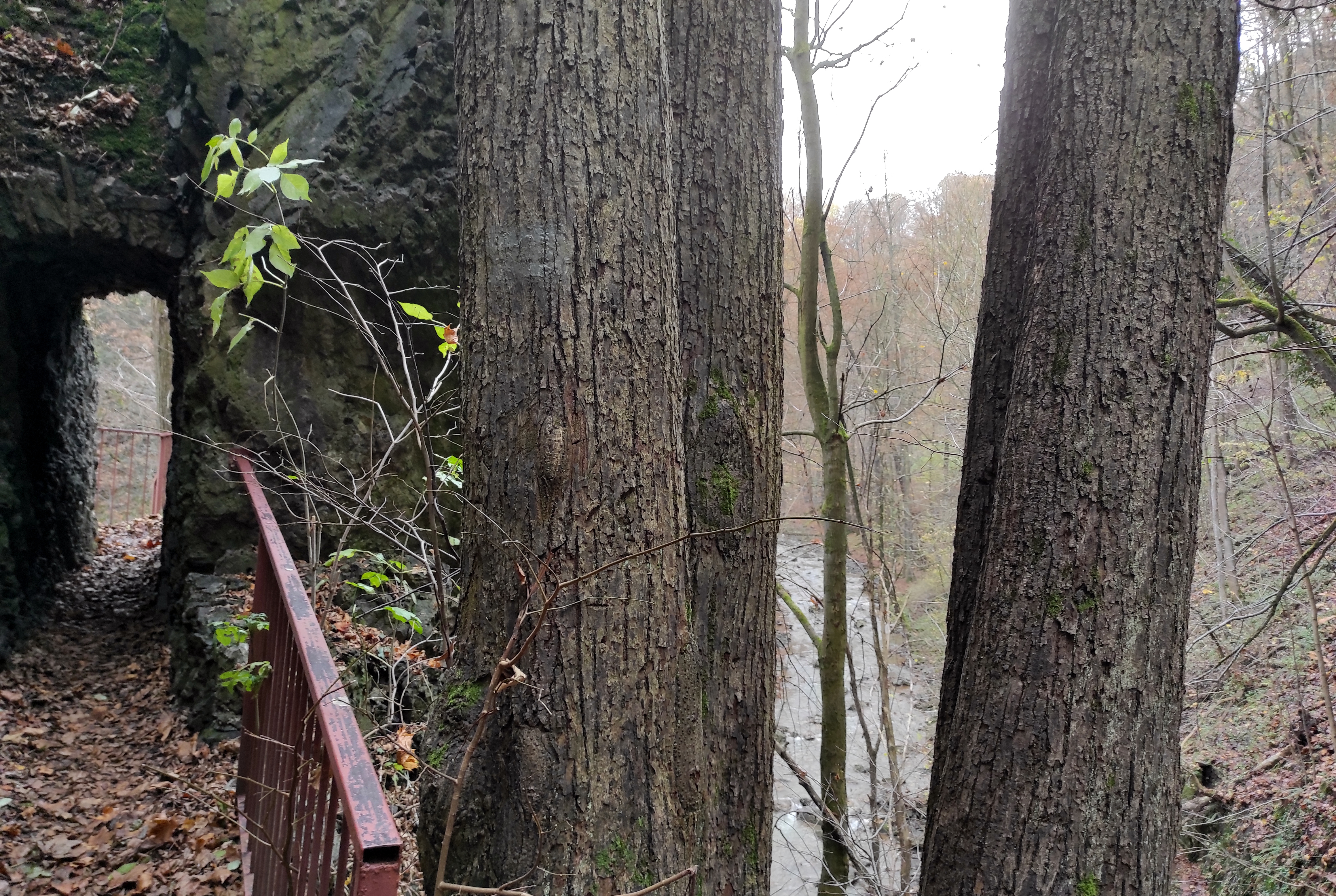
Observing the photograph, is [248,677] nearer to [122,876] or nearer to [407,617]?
[407,617]

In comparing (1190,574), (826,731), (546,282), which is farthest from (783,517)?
(826,731)

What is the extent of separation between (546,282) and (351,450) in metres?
4.59

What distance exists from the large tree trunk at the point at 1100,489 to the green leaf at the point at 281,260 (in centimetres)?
226

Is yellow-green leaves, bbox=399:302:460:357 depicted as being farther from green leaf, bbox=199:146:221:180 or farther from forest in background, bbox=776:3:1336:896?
forest in background, bbox=776:3:1336:896

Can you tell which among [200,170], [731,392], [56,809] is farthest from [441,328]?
[200,170]

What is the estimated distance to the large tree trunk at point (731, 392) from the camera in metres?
2.37

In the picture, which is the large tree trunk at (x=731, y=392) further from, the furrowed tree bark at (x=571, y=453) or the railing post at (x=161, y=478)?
the railing post at (x=161, y=478)

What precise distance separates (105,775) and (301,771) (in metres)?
3.35

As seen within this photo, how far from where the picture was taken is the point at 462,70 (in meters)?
1.89

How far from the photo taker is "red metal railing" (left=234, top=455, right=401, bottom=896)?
3.99 ft

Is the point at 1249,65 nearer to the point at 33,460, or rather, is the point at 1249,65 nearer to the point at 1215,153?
the point at 1215,153

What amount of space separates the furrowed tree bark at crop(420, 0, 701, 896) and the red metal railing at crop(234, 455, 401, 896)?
257 millimetres

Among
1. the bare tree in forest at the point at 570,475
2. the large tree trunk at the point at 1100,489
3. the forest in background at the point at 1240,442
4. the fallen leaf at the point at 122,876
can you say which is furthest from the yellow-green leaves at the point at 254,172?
the forest in background at the point at 1240,442

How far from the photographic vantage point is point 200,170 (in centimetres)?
592
